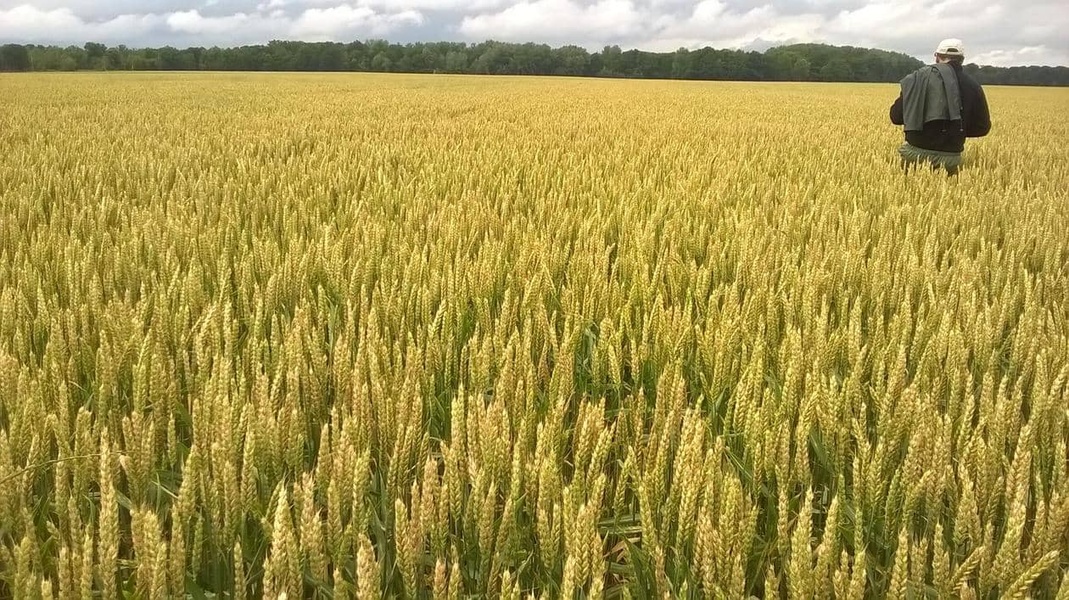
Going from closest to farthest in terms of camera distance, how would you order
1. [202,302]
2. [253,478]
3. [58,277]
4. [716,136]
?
[253,478] < [202,302] < [58,277] < [716,136]

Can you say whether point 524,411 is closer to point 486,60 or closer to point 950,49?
point 950,49

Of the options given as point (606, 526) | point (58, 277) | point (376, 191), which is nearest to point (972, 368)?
point (606, 526)

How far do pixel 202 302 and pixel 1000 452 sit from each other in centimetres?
171

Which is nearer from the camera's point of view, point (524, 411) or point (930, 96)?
point (524, 411)

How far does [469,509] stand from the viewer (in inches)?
36.9

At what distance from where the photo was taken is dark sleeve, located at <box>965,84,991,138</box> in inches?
203

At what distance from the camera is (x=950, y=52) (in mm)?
5285

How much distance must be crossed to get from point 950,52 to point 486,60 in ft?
191

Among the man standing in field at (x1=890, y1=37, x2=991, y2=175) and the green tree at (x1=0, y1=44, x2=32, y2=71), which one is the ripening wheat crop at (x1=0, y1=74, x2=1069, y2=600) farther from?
the green tree at (x1=0, y1=44, x2=32, y2=71)

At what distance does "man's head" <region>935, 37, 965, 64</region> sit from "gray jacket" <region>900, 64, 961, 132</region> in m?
0.17

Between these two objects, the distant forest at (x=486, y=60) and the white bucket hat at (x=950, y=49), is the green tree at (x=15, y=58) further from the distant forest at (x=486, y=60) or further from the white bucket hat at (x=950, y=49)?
the white bucket hat at (x=950, y=49)

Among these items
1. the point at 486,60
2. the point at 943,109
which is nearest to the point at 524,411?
the point at 943,109

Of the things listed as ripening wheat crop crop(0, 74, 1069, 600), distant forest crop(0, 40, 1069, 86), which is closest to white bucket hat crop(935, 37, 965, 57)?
ripening wheat crop crop(0, 74, 1069, 600)

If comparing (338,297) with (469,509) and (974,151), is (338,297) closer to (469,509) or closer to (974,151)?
(469,509)
